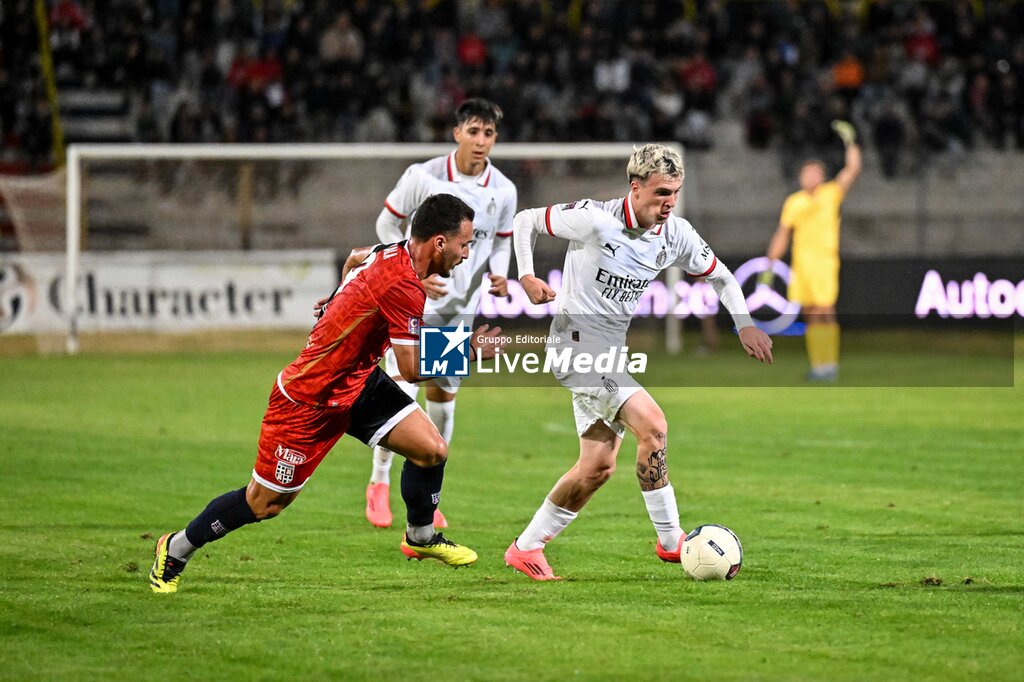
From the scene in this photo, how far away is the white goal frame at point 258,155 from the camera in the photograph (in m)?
18.5

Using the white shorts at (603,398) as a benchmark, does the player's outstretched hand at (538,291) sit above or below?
above

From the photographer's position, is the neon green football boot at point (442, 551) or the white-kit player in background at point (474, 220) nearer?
the neon green football boot at point (442, 551)

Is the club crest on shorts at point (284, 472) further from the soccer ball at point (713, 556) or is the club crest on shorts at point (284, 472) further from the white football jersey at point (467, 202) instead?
the white football jersey at point (467, 202)

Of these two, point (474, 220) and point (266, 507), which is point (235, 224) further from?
point (266, 507)

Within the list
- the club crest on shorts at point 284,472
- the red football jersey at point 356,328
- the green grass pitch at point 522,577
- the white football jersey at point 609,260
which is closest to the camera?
the green grass pitch at point 522,577

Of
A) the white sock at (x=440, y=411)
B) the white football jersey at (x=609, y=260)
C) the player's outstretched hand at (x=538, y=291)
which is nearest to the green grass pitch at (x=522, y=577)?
the white sock at (x=440, y=411)

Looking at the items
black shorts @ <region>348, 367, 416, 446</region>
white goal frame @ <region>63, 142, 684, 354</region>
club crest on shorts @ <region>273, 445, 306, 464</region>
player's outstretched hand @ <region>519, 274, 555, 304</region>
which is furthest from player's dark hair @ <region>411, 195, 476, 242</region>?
white goal frame @ <region>63, 142, 684, 354</region>

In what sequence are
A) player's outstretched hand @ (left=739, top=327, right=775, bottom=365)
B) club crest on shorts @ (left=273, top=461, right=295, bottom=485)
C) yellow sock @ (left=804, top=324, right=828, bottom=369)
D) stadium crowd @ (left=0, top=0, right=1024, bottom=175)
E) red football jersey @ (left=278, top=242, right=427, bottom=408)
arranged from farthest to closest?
stadium crowd @ (left=0, top=0, right=1024, bottom=175), yellow sock @ (left=804, top=324, right=828, bottom=369), player's outstretched hand @ (left=739, top=327, right=775, bottom=365), club crest on shorts @ (left=273, top=461, right=295, bottom=485), red football jersey @ (left=278, top=242, right=427, bottom=408)

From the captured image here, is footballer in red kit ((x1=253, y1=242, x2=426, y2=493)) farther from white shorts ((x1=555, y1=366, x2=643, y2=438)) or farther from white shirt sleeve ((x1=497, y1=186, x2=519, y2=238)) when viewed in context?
white shirt sleeve ((x1=497, y1=186, x2=519, y2=238))

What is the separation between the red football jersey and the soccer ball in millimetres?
1674

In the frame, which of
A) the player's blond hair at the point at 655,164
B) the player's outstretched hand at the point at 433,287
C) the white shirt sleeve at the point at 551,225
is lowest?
the player's outstretched hand at the point at 433,287

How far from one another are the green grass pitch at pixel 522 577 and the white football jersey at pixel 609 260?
122 centimetres

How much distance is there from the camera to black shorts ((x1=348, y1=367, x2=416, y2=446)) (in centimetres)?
648

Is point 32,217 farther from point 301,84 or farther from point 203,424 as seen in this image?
point 203,424
